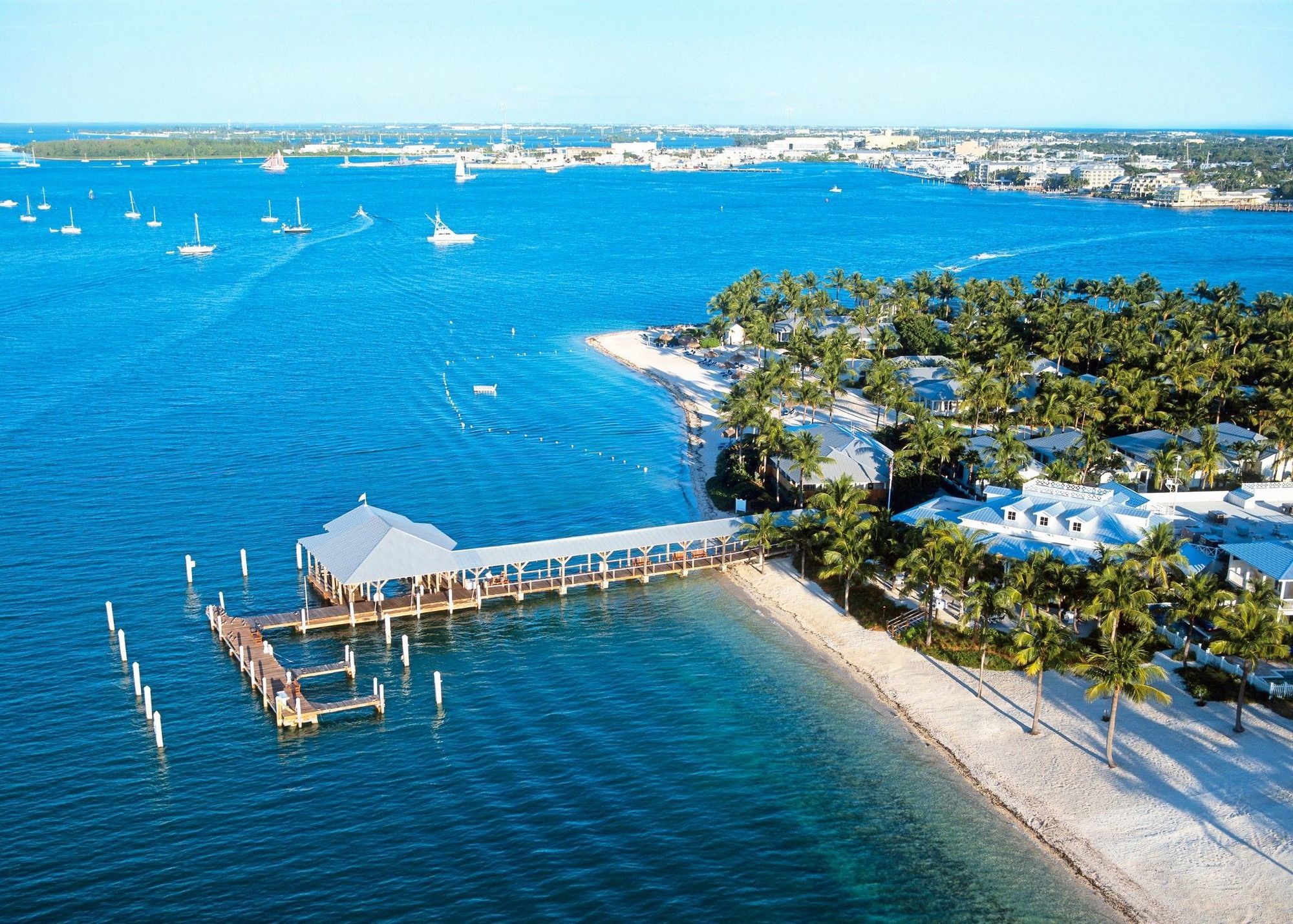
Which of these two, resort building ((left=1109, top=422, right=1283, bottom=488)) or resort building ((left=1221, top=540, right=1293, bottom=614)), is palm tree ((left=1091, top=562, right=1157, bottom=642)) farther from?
resort building ((left=1109, top=422, right=1283, bottom=488))

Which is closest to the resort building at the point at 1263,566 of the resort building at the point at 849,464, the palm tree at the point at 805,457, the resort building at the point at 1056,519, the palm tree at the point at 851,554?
the resort building at the point at 1056,519

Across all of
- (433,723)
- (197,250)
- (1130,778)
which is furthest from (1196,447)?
(197,250)

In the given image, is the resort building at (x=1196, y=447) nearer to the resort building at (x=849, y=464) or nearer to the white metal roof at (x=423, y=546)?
the resort building at (x=849, y=464)

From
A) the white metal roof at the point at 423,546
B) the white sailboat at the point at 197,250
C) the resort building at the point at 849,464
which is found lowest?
the white metal roof at the point at 423,546

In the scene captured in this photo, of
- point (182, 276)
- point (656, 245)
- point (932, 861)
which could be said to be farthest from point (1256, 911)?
point (656, 245)

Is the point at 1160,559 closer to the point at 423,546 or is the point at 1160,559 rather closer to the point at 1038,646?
the point at 1038,646

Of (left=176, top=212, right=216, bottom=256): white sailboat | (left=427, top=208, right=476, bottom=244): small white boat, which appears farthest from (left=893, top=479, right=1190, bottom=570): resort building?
(left=427, top=208, right=476, bottom=244): small white boat
